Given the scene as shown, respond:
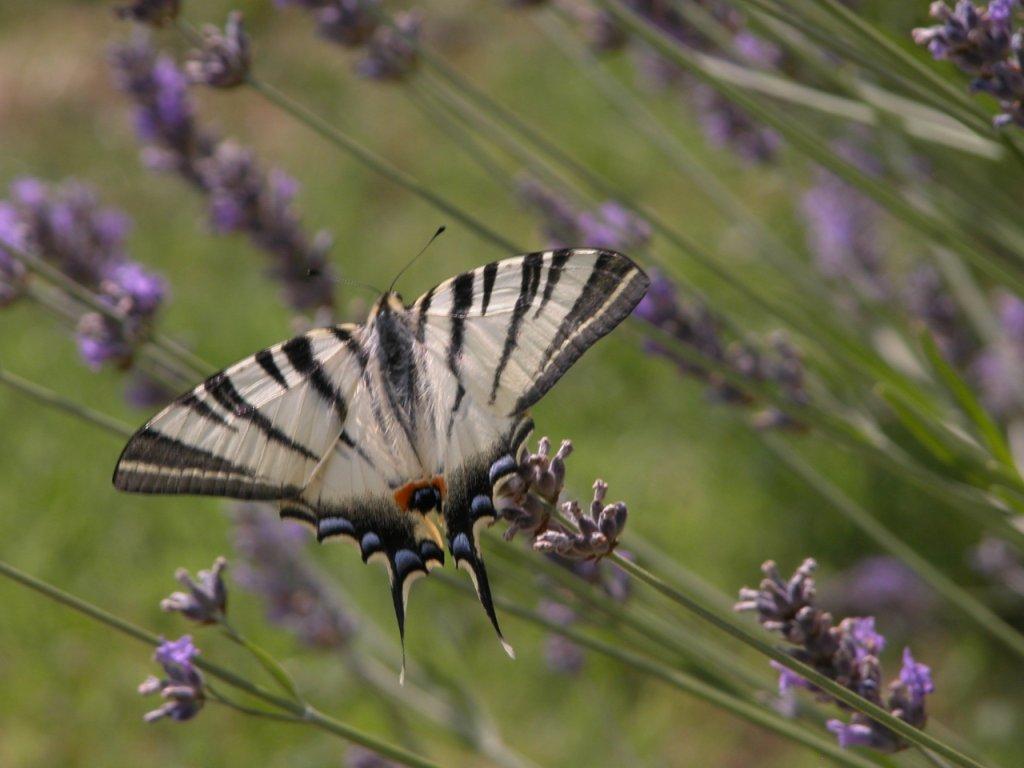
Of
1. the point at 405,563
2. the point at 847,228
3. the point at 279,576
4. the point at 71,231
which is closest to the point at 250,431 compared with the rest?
the point at 405,563

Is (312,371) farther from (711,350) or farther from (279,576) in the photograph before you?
(279,576)

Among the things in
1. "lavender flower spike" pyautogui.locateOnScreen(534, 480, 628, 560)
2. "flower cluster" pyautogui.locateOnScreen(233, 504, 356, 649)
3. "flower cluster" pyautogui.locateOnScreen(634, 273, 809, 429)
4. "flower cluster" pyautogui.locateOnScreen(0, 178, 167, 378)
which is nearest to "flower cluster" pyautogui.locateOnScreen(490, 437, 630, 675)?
"lavender flower spike" pyautogui.locateOnScreen(534, 480, 628, 560)

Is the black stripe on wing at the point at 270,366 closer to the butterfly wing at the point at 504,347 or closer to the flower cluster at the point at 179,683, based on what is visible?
the butterfly wing at the point at 504,347

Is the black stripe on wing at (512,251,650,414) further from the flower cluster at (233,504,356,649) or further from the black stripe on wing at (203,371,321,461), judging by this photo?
the flower cluster at (233,504,356,649)

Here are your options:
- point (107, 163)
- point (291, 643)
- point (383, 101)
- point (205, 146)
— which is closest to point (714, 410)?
point (291, 643)

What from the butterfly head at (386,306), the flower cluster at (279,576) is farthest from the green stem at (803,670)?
the flower cluster at (279,576)

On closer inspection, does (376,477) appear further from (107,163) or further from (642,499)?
(107,163)
